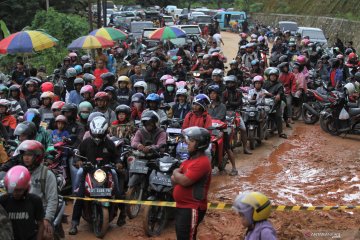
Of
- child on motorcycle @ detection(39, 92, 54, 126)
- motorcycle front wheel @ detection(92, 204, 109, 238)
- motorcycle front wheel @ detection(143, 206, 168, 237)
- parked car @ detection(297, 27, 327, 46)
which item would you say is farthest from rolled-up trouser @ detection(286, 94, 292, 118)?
parked car @ detection(297, 27, 327, 46)

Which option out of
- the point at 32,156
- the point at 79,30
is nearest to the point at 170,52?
the point at 79,30

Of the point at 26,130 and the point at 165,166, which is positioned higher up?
the point at 26,130

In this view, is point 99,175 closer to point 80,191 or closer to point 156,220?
point 80,191

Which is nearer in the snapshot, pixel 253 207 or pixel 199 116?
pixel 253 207

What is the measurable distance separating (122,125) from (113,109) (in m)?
1.86

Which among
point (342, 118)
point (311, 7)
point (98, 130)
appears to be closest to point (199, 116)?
point (98, 130)

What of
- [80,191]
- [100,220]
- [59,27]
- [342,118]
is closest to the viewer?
[80,191]

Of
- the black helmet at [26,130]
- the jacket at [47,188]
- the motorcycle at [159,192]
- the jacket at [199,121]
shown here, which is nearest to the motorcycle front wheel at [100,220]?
the motorcycle at [159,192]

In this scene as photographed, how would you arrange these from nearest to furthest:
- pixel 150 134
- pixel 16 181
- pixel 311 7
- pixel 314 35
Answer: pixel 16 181, pixel 150 134, pixel 314 35, pixel 311 7

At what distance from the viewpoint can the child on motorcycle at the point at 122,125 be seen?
937 cm

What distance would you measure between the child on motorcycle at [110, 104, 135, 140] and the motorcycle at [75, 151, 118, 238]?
183cm

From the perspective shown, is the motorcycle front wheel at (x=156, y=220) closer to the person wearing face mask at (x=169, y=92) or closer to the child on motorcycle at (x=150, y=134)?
the child on motorcycle at (x=150, y=134)

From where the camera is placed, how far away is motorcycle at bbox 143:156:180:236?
7492 millimetres

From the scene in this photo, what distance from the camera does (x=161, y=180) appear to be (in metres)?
7.50
